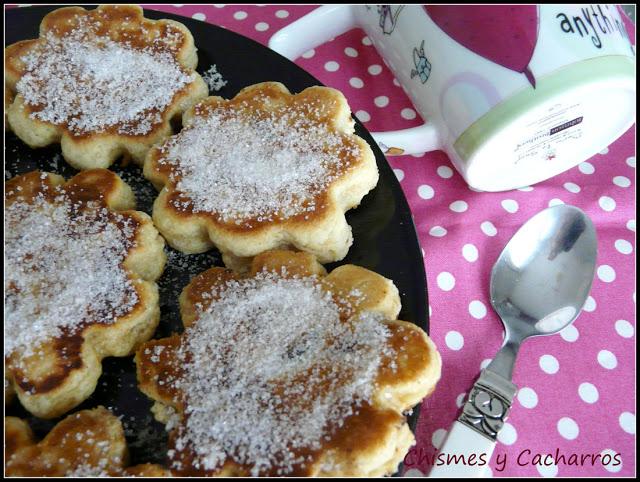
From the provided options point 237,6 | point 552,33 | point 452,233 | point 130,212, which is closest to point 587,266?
point 452,233

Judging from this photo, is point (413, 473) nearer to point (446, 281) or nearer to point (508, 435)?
point (508, 435)

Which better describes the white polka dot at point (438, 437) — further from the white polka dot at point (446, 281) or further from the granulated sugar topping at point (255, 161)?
the granulated sugar topping at point (255, 161)

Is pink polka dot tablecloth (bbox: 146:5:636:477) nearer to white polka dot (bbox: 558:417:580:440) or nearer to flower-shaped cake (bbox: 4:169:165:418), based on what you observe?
white polka dot (bbox: 558:417:580:440)

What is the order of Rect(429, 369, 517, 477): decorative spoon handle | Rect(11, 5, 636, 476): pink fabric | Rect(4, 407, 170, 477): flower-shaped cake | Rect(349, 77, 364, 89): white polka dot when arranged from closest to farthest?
Rect(4, 407, 170, 477): flower-shaped cake
Rect(429, 369, 517, 477): decorative spoon handle
Rect(11, 5, 636, 476): pink fabric
Rect(349, 77, 364, 89): white polka dot

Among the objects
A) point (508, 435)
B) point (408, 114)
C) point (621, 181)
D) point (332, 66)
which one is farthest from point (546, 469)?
point (332, 66)

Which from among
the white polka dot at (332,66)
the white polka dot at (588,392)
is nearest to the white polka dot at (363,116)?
the white polka dot at (332,66)

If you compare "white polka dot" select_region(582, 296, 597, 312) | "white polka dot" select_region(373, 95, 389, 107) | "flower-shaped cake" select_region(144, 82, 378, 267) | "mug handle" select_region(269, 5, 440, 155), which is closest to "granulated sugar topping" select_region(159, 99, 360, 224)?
"flower-shaped cake" select_region(144, 82, 378, 267)

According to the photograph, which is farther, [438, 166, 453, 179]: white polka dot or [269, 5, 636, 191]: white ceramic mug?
[438, 166, 453, 179]: white polka dot

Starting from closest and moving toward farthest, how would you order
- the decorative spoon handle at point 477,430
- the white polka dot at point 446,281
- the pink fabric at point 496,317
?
the decorative spoon handle at point 477,430, the pink fabric at point 496,317, the white polka dot at point 446,281
